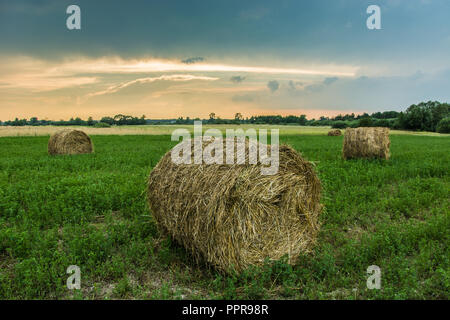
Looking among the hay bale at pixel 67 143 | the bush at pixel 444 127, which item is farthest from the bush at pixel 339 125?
the hay bale at pixel 67 143

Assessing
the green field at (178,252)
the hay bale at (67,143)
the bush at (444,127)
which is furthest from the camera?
the bush at (444,127)

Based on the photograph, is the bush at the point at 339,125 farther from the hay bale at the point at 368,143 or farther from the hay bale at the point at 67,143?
the hay bale at the point at 67,143

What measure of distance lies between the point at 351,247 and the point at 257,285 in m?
2.02

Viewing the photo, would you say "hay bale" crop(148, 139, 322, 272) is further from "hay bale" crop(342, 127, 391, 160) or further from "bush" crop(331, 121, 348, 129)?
"bush" crop(331, 121, 348, 129)

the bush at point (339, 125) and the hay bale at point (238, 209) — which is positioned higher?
the bush at point (339, 125)

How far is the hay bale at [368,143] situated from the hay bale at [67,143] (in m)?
15.0

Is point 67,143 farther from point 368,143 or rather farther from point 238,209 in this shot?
point 238,209

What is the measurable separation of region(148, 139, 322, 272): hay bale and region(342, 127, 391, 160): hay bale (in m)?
10.4

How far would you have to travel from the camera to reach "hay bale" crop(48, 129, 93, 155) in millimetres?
18906

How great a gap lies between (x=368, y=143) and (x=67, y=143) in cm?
1620

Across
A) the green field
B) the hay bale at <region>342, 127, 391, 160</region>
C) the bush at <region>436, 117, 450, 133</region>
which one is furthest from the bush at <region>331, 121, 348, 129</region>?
the green field

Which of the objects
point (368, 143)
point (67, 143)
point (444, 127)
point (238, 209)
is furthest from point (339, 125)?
point (238, 209)

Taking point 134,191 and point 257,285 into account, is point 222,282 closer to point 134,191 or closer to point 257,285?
point 257,285

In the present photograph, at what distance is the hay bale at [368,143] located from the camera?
15.4 meters
